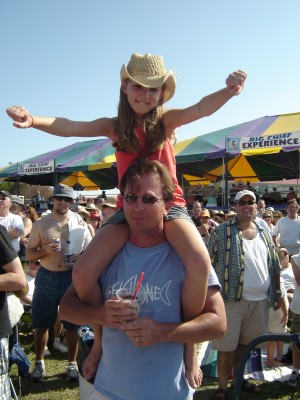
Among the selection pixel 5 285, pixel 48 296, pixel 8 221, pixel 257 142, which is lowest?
pixel 48 296

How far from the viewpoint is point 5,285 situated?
115 inches

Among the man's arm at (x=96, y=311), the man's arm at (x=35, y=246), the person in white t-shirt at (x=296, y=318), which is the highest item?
the man's arm at (x=35, y=246)

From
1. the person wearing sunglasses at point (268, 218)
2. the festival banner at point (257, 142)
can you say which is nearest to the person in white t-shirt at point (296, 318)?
the person wearing sunglasses at point (268, 218)

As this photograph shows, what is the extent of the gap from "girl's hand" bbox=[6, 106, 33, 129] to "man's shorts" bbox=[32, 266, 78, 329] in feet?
10.6

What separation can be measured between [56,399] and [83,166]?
11610 mm

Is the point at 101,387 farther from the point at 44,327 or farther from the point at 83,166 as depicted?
the point at 83,166

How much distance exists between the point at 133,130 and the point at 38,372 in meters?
3.88

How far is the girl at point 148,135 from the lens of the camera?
2.11 metres

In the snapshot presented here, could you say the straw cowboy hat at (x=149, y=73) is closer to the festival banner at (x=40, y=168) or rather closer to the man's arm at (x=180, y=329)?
the man's arm at (x=180, y=329)

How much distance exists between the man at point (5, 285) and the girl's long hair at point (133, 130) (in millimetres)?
1129

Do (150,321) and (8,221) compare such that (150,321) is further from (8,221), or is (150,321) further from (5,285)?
(8,221)

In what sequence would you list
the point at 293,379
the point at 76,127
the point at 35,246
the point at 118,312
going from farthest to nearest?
1. the point at 35,246
2. the point at 293,379
3. the point at 76,127
4. the point at 118,312

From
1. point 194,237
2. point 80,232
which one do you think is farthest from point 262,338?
point 80,232

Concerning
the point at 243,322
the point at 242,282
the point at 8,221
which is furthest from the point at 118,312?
the point at 8,221
